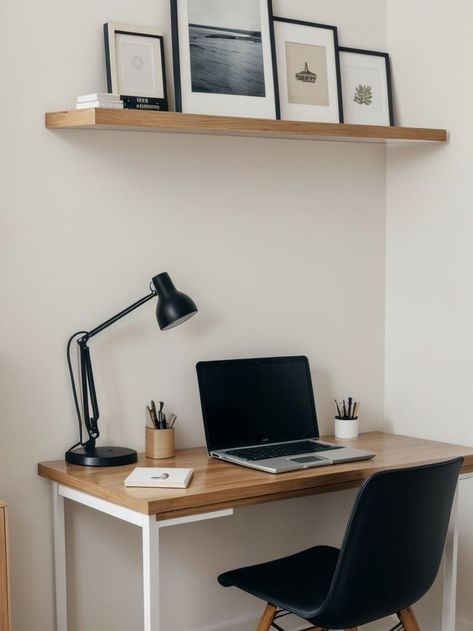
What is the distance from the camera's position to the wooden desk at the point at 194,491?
2158 millimetres

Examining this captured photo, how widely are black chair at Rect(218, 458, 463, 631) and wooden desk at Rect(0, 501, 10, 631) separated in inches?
24.2

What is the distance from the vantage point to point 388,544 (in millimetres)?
2164

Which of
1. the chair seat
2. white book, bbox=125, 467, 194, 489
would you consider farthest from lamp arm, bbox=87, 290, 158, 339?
the chair seat

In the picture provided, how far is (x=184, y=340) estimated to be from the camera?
2834 millimetres

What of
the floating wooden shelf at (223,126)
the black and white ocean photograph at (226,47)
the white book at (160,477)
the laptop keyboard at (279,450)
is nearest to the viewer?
the white book at (160,477)

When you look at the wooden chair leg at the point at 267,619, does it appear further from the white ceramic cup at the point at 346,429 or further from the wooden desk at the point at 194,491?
the white ceramic cup at the point at 346,429

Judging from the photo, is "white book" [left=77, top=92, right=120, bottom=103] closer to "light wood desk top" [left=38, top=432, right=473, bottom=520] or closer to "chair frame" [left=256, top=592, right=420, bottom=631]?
"light wood desk top" [left=38, top=432, right=473, bottom=520]

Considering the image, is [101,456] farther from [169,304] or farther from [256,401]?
[256,401]

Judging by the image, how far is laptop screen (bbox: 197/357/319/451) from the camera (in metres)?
2.76

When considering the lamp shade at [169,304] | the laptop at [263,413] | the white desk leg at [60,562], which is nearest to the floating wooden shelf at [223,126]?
the lamp shade at [169,304]

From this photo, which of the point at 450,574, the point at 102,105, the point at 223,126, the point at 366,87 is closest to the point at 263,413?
the point at 450,574

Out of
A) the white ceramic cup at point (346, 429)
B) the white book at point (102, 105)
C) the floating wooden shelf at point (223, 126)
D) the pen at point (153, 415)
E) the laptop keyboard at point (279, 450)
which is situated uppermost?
the white book at point (102, 105)

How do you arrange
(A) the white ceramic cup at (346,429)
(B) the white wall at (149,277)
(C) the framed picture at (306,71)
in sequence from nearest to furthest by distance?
(B) the white wall at (149,277) → (C) the framed picture at (306,71) → (A) the white ceramic cup at (346,429)

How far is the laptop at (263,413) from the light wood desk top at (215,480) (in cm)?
7
